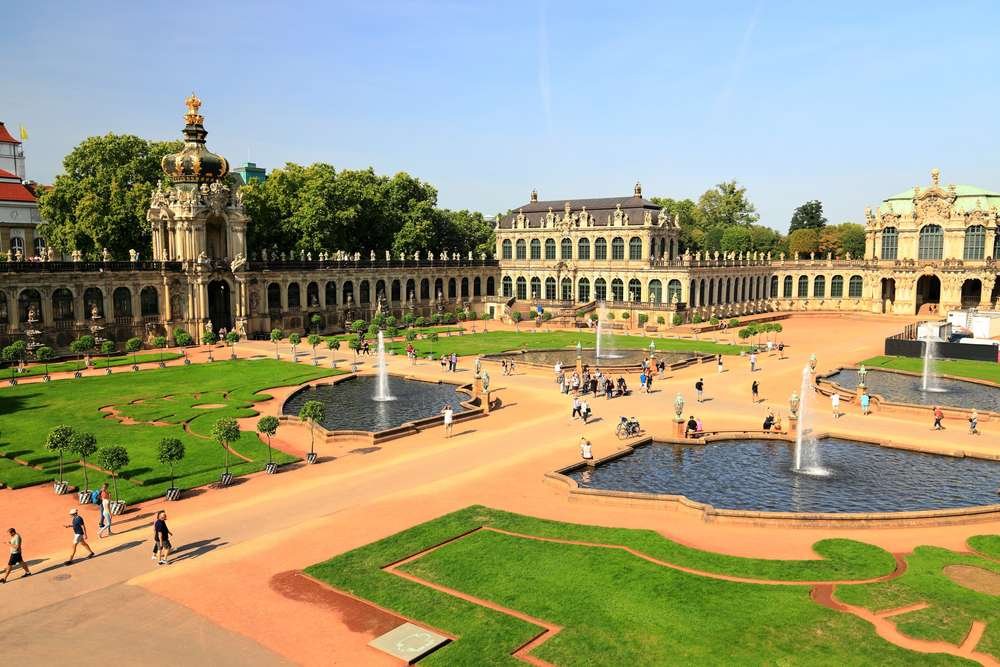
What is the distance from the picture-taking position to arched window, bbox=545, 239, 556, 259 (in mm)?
111062

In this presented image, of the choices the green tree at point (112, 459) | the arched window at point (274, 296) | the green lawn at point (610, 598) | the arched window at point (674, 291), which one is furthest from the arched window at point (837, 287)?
the green tree at point (112, 459)

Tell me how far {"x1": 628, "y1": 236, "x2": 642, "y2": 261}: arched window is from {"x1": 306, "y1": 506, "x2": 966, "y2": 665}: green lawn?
7808 cm

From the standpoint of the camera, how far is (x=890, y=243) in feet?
359

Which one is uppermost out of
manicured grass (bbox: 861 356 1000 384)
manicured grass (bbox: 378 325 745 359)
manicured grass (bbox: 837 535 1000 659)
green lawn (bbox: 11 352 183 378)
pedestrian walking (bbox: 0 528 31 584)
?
manicured grass (bbox: 378 325 745 359)

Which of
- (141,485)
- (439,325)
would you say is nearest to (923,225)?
(439,325)

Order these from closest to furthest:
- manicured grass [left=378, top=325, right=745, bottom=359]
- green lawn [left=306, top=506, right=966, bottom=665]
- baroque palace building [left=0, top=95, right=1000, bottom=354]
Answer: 1. green lawn [left=306, top=506, right=966, bottom=665]
2. manicured grass [left=378, top=325, right=745, bottom=359]
3. baroque palace building [left=0, top=95, right=1000, bottom=354]

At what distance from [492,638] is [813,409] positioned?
3444 cm

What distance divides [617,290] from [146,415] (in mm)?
70868

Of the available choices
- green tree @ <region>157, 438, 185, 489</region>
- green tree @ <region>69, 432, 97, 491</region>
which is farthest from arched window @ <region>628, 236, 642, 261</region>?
green tree @ <region>69, 432, 97, 491</region>

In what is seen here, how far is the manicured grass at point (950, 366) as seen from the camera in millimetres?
58250

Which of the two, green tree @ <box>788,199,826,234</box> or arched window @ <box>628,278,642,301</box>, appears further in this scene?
green tree @ <box>788,199,826,234</box>

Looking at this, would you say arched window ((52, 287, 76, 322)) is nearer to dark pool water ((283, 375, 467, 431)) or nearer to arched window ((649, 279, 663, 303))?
dark pool water ((283, 375, 467, 431))

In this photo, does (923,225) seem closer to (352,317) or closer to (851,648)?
(352,317)

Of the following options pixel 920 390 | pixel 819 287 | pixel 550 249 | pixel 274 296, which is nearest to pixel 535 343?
pixel 274 296
